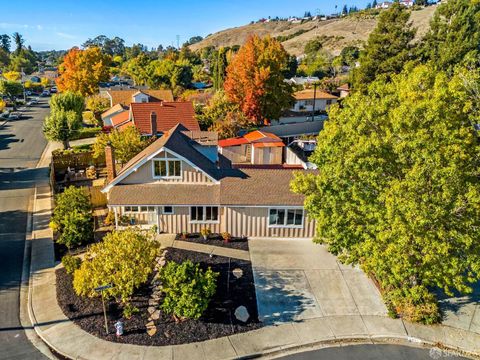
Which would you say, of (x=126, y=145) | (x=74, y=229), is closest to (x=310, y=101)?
(x=126, y=145)

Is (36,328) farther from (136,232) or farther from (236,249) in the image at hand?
(236,249)

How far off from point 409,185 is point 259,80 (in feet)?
107

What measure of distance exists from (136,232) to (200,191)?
6527mm

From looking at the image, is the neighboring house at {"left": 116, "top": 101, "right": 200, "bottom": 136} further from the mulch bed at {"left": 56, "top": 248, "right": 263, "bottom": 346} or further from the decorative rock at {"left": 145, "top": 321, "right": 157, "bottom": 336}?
the decorative rock at {"left": 145, "top": 321, "right": 157, "bottom": 336}

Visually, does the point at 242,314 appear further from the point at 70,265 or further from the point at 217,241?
the point at 70,265

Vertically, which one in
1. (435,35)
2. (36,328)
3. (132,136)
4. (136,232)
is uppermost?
(435,35)

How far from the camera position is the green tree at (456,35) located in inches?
1688

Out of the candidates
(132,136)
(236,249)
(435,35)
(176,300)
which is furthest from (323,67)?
(176,300)

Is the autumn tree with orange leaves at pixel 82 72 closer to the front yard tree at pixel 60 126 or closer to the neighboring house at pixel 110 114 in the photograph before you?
the neighboring house at pixel 110 114

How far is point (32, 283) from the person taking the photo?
760 inches

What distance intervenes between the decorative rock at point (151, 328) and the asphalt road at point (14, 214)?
4.13m

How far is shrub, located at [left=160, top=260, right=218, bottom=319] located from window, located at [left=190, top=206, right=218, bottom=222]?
7.45 metres

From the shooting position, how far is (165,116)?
42719 mm

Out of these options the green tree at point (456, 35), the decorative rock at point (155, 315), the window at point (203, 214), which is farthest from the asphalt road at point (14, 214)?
the green tree at point (456, 35)
